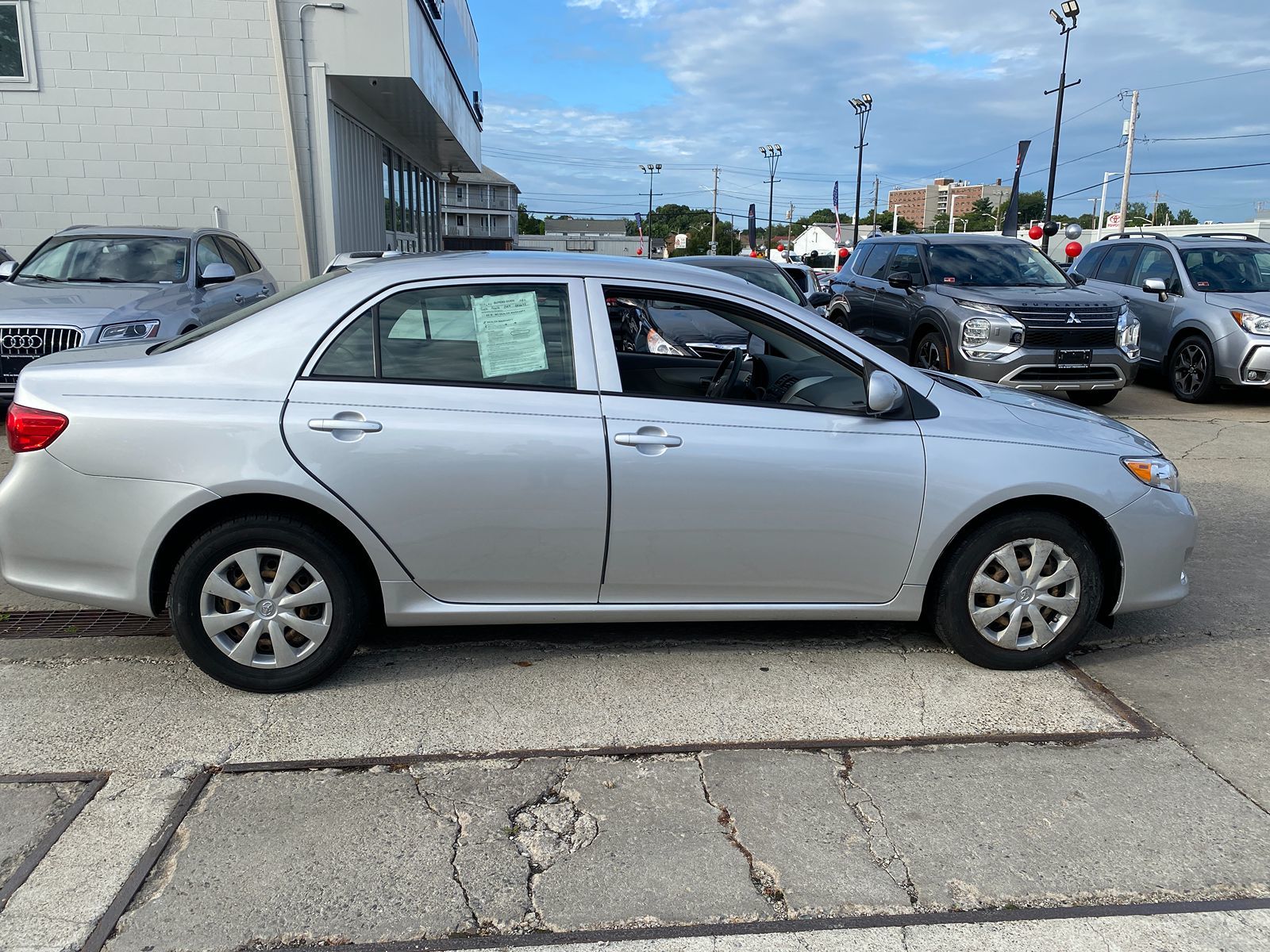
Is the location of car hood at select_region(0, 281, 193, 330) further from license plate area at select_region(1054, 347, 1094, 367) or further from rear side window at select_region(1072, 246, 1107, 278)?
rear side window at select_region(1072, 246, 1107, 278)

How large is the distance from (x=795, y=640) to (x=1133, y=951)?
209cm

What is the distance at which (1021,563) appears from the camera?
160 inches

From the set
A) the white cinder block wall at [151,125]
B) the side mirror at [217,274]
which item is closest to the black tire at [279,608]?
the side mirror at [217,274]

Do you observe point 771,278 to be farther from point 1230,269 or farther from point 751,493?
point 751,493

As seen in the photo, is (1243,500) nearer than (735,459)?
No

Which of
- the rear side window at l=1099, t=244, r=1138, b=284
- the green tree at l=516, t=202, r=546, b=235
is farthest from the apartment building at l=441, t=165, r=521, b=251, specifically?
the rear side window at l=1099, t=244, r=1138, b=284

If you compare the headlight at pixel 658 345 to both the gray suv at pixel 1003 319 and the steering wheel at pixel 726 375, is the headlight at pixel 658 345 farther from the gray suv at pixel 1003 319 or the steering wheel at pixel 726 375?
the gray suv at pixel 1003 319

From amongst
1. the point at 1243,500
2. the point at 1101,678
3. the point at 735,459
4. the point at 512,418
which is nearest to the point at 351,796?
the point at 512,418

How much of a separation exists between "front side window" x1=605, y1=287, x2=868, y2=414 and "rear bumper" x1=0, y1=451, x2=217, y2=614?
5.86 ft

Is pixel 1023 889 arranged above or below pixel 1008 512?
below

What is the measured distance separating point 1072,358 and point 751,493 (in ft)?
24.1

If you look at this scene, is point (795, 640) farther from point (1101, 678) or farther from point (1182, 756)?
point (1182, 756)

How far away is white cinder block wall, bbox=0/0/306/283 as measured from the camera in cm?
1370

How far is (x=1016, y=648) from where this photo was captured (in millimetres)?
4133
